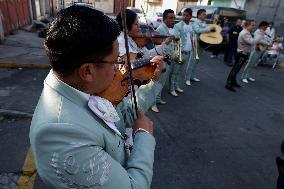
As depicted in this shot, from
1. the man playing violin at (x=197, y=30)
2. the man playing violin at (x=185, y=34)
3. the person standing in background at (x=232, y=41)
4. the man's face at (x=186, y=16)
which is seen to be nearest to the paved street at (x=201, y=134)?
the man playing violin at (x=197, y=30)

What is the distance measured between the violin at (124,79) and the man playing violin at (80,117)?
28 centimetres

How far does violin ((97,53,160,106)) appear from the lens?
162cm

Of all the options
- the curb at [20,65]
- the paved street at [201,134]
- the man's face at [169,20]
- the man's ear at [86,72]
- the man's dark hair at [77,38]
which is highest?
the man's dark hair at [77,38]

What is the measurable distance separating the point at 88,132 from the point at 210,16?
11863mm

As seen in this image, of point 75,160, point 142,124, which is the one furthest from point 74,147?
point 142,124

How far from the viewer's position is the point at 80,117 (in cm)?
104

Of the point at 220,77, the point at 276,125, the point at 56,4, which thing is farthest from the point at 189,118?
the point at 56,4

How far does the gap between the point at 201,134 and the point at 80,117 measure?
385 cm

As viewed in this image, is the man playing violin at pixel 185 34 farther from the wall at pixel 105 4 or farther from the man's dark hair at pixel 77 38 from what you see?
the wall at pixel 105 4

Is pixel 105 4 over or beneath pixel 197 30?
beneath

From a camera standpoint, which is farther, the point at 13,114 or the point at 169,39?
the point at 169,39

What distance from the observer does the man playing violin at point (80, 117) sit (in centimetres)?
97

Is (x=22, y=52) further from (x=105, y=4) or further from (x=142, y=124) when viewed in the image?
(x=105, y=4)

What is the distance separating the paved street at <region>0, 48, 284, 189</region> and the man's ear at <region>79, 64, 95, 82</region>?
2.40m
